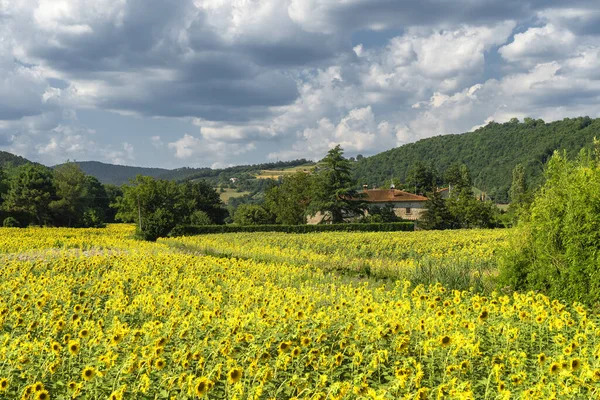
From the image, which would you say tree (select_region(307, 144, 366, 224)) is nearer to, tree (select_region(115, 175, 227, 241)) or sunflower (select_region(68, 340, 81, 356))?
tree (select_region(115, 175, 227, 241))

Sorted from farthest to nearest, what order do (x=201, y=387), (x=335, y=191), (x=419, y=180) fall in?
(x=419, y=180) → (x=335, y=191) → (x=201, y=387)

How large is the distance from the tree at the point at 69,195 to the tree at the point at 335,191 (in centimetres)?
2874

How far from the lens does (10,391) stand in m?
4.55

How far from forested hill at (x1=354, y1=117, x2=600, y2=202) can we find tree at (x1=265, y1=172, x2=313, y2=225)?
2748 centimetres

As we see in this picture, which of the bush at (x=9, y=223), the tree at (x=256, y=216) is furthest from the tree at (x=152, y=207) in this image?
the tree at (x=256, y=216)

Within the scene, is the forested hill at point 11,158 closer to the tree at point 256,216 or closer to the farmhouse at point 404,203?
the tree at point 256,216

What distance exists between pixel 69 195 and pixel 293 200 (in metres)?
29.1

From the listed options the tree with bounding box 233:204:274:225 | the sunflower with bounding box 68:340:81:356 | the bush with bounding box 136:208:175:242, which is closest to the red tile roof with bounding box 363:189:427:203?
the tree with bounding box 233:204:274:225

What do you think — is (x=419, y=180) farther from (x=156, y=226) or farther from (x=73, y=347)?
(x=73, y=347)

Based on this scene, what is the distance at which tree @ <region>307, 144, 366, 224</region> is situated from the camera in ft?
180

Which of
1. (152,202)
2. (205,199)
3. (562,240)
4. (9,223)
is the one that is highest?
(205,199)

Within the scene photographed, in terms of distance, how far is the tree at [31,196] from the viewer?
183ft

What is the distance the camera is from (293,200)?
62594 millimetres

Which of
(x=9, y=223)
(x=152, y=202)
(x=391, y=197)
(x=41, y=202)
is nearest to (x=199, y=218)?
(x=41, y=202)
